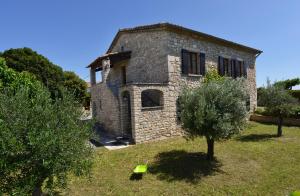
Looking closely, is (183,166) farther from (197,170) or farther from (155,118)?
(155,118)

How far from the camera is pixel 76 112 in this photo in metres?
5.05

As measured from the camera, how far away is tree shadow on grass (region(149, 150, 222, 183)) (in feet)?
23.9

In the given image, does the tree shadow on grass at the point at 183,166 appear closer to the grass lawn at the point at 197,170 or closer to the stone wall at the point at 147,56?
the grass lawn at the point at 197,170

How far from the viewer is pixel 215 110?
7.72m

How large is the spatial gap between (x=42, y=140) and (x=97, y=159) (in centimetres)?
523

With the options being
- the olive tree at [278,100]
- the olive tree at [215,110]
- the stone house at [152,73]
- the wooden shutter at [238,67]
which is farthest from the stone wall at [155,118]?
the wooden shutter at [238,67]

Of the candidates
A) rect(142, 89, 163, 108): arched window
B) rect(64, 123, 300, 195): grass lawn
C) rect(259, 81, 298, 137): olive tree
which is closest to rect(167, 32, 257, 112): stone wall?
rect(142, 89, 163, 108): arched window

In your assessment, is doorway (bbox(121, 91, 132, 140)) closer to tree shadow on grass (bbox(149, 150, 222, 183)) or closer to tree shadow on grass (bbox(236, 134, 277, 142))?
tree shadow on grass (bbox(149, 150, 222, 183))

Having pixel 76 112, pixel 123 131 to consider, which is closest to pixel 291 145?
pixel 123 131

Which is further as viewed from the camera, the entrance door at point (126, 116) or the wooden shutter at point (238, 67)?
the wooden shutter at point (238, 67)

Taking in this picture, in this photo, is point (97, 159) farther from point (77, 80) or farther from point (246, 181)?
point (77, 80)

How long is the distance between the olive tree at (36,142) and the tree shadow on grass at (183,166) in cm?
346

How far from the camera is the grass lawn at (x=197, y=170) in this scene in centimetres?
642

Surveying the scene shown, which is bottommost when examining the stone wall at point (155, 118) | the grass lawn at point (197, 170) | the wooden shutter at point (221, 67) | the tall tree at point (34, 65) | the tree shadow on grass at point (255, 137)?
the grass lawn at point (197, 170)
